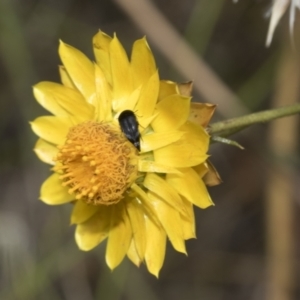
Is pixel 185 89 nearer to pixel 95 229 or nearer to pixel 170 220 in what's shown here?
pixel 170 220

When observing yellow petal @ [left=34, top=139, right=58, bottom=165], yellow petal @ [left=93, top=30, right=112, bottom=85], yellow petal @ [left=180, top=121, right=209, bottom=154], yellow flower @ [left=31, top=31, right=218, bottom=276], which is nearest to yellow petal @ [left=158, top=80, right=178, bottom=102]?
yellow flower @ [left=31, top=31, right=218, bottom=276]

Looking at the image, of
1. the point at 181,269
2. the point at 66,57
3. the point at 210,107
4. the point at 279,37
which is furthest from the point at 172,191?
the point at 181,269

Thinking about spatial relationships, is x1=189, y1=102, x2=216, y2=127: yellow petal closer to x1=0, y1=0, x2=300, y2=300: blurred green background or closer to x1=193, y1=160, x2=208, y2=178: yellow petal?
x1=193, y1=160, x2=208, y2=178: yellow petal

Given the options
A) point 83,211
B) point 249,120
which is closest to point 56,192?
point 83,211

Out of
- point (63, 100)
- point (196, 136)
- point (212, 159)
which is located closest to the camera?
point (196, 136)

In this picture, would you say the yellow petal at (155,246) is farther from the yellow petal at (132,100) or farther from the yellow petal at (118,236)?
the yellow petal at (132,100)

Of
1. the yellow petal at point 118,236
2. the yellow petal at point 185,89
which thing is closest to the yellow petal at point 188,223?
the yellow petal at point 118,236

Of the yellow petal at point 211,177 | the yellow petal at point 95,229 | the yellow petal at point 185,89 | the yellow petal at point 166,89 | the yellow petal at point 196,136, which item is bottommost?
the yellow petal at point 211,177
